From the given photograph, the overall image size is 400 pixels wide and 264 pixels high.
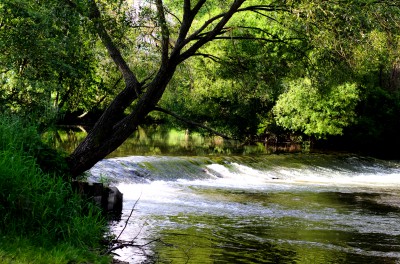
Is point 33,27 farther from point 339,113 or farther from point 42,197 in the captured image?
point 339,113

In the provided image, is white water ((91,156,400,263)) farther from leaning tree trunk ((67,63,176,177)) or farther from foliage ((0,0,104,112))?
foliage ((0,0,104,112))

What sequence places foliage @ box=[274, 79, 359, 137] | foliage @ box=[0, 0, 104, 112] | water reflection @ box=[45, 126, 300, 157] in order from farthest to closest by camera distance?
foliage @ box=[274, 79, 359, 137] → water reflection @ box=[45, 126, 300, 157] → foliage @ box=[0, 0, 104, 112]

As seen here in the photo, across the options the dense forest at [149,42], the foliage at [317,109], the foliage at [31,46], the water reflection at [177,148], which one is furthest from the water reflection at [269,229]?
the foliage at [317,109]

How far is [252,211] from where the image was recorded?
1341 centimetres

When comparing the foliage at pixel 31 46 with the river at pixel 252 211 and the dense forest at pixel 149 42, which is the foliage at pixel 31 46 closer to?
the dense forest at pixel 149 42

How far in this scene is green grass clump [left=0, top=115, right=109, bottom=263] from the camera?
6082 millimetres

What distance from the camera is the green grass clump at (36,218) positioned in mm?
6082

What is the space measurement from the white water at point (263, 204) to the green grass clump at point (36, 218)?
1143mm

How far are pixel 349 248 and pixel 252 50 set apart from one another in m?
22.4

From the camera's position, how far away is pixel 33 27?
390 inches

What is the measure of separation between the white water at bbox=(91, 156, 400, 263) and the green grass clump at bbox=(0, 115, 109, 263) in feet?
3.75

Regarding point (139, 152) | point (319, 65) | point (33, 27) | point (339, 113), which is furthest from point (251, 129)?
point (33, 27)

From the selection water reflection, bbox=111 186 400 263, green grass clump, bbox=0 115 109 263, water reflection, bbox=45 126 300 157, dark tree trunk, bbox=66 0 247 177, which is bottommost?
water reflection, bbox=111 186 400 263

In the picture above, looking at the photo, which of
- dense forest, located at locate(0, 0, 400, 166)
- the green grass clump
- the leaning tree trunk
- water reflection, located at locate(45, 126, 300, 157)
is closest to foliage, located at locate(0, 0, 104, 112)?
dense forest, located at locate(0, 0, 400, 166)
